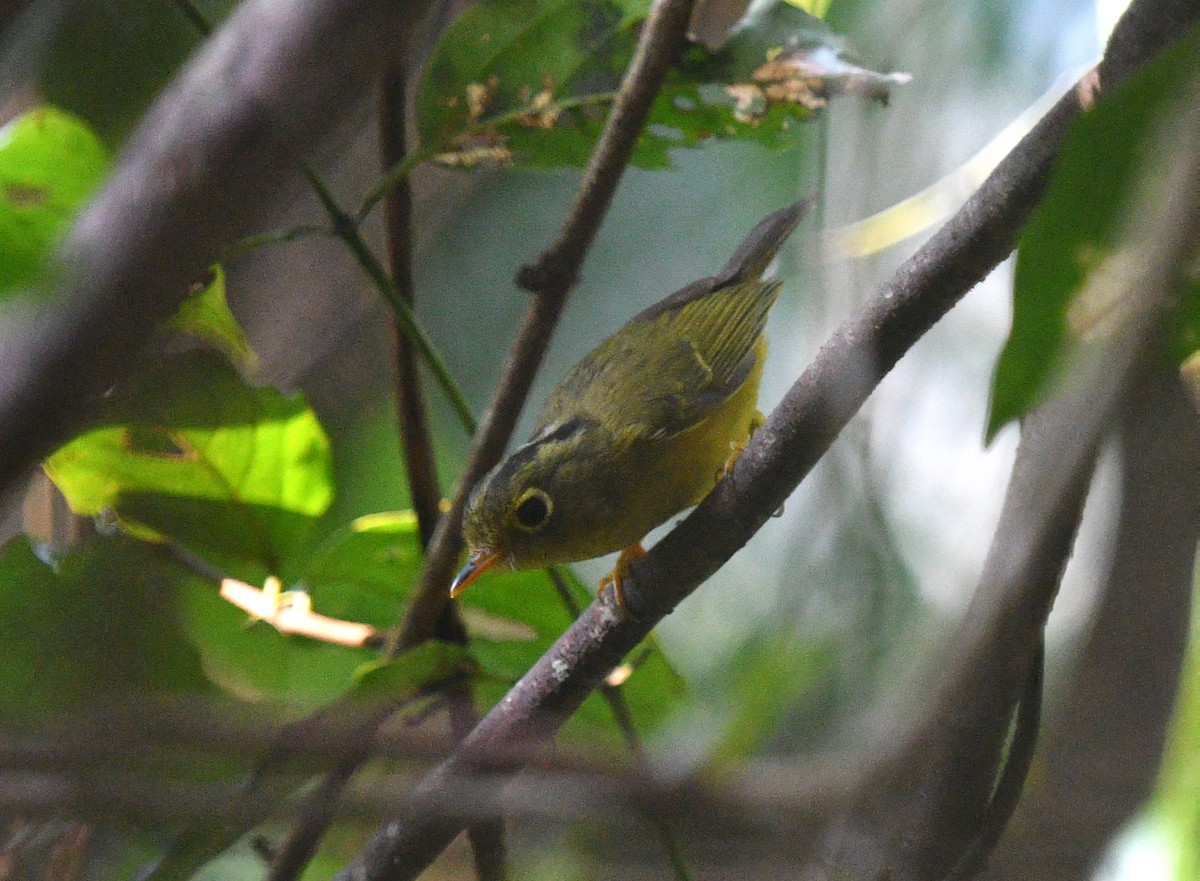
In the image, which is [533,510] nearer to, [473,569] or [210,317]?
[473,569]

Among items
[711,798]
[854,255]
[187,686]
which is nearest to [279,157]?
[711,798]

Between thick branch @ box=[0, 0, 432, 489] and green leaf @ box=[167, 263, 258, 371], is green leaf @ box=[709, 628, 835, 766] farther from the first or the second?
green leaf @ box=[167, 263, 258, 371]

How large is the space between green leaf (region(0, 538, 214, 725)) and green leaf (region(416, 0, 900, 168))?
2.91 feet

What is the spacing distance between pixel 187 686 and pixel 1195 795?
201cm

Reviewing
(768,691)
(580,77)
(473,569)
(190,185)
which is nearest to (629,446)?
(473,569)

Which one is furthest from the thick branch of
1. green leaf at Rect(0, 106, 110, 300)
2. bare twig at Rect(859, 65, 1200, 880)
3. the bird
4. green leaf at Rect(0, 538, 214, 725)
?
the bird

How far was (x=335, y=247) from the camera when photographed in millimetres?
3697

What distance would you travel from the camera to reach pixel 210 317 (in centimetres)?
187

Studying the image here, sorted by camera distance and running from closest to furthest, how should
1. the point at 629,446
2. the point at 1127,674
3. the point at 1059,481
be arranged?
the point at 1059,481 → the point at 1127,674 → the point at 629,446

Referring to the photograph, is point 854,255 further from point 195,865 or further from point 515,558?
point 195,865

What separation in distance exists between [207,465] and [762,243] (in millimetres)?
1173

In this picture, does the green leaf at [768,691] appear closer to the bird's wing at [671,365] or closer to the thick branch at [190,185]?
the thick branch at [190,185]

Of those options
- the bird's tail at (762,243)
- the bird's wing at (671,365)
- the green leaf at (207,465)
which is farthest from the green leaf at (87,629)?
the bird's tail at (762,243)

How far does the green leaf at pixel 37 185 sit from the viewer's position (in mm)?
1644
